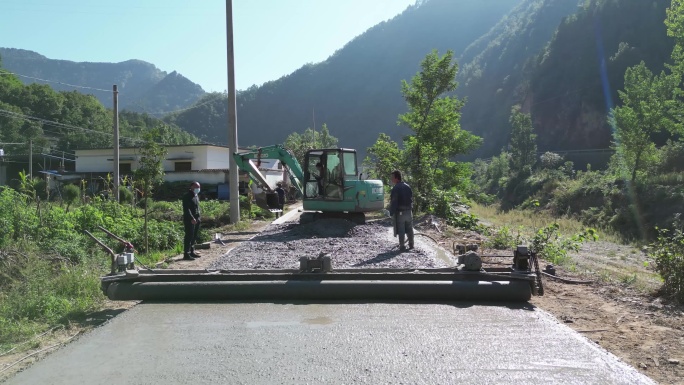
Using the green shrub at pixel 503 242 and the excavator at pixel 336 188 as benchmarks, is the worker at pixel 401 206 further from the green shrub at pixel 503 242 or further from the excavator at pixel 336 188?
the excavator at pixel 336 188

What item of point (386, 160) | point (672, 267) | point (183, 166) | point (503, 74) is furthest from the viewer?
point (503, 74)

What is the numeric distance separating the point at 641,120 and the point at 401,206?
4368 cm

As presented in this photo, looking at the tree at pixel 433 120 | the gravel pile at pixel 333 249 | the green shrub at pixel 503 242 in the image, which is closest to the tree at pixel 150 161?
the gravel pile at pixel 333 249

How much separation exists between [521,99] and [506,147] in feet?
34.9

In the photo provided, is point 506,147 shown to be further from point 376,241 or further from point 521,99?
point 376,241

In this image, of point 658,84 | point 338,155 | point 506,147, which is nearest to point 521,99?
point 506,147

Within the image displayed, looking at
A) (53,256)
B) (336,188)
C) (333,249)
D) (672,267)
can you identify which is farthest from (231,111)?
(672,267)

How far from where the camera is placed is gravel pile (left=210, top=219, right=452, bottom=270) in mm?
10203

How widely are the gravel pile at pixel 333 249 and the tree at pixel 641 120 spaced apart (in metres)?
36.9

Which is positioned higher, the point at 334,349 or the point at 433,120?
the point at 433,120

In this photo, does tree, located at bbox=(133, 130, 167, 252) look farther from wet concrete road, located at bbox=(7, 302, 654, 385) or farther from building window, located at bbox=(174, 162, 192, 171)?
building window, located at bbox=(174, 162, 192, 171)

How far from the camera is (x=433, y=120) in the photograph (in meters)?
25.6

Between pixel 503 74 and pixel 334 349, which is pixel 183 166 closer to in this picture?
pixel 334 349

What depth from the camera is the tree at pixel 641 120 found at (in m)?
45.4
